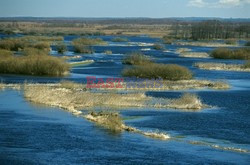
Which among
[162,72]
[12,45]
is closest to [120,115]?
[162,72]

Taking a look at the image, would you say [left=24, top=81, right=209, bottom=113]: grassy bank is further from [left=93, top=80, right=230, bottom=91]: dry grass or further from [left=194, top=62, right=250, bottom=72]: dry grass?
[left=194, top=62, right=250, bottom=72]: dry grass

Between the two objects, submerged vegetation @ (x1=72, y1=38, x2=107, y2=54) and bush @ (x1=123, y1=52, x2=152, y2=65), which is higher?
bush @ (x1=123, y1=52, x2=152, y2=65)

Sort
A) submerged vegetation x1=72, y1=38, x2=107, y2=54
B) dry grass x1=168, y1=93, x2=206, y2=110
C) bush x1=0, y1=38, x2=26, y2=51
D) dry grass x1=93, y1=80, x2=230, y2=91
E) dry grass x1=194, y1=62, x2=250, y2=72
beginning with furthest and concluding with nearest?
submerged vegetation x1=72, y1=38, x2=107, y2=54, bush x1=0, y1=38, x2=26, y2=51, dry grass x1=194, y1=62, x2=250, y2=72, dry grass x1=93, y1=80, x2=230, y2=91, dry grass x1=168, y1=93, x2=206, y2=110

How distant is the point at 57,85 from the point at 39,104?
8073mm

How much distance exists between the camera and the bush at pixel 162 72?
172 feet

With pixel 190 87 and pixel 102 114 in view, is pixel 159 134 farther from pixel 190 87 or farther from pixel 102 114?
pixel 190 87

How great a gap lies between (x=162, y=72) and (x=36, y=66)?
1325 cm

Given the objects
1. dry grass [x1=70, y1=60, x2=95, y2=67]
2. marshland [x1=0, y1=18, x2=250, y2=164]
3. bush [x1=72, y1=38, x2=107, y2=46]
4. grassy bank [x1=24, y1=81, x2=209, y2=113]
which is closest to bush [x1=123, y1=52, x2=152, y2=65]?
dry grass [x1=70, y1=60, x2=95, y2=67]

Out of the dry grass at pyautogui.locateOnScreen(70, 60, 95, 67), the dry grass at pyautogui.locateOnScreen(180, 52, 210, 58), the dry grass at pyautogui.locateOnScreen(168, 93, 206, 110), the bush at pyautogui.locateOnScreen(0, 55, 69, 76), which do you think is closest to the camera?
the dry grass at pyautogui.locateOnScreen(168, 93, 206, 110)

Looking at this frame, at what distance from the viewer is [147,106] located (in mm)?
35938

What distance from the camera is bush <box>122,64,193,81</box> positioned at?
52562 mm

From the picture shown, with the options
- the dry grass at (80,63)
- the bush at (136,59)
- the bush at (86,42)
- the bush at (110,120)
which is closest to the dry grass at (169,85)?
the bush at (110,120)

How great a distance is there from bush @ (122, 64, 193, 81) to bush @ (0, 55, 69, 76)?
22.8 feet

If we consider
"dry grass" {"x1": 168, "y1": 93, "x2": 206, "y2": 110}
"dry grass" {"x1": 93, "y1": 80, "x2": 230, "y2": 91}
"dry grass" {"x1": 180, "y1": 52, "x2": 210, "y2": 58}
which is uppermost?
"dry grass" {"x1": 168, "y1": 93, "x2": 206, "y2": 110}
